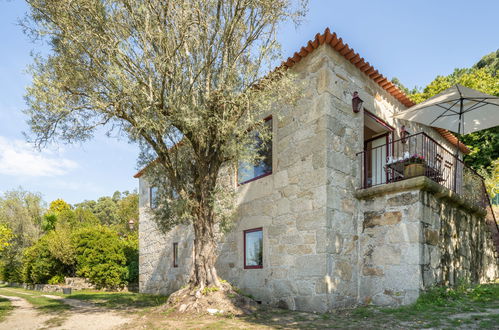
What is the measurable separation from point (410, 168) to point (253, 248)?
3.80m

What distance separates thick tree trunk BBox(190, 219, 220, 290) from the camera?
671cm

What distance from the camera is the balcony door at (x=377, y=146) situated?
338 inches

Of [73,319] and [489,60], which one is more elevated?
[489,60]

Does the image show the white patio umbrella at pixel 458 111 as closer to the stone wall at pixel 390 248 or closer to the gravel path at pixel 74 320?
the stone wall at pixel 390 248

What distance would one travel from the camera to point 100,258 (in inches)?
591

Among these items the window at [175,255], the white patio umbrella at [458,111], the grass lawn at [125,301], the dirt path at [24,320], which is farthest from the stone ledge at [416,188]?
the window at [175,255]

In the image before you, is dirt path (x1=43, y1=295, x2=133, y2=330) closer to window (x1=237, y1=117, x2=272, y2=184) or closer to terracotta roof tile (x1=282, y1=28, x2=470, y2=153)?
window (x1=237, y1=117, x2=272, y2=184)

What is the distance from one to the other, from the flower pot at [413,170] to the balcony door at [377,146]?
1597 mm

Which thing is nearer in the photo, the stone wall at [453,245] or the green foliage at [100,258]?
the stone wall at [453,245]

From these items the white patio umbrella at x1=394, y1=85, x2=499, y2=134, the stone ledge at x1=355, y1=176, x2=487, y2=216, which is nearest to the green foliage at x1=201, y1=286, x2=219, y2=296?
the stone ledge at x1=355, y1=176, x2=487, y2=216

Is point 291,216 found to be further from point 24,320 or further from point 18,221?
point 18,221

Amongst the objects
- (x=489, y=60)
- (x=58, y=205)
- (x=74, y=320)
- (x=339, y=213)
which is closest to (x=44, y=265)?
(x=74, y=320)

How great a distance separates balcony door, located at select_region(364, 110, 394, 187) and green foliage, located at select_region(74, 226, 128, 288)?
11454mm

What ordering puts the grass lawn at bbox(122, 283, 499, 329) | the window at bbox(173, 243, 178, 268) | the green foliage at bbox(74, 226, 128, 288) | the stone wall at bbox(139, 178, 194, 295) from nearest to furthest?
the grass lawn at bbox(122, 283, 499, 329) < the stone wall at bbox(139, 178, 194, 295) < the window at bbox(173, 243, 178, 268) < the green foliage at bbox(74, 226, 128, 288)
